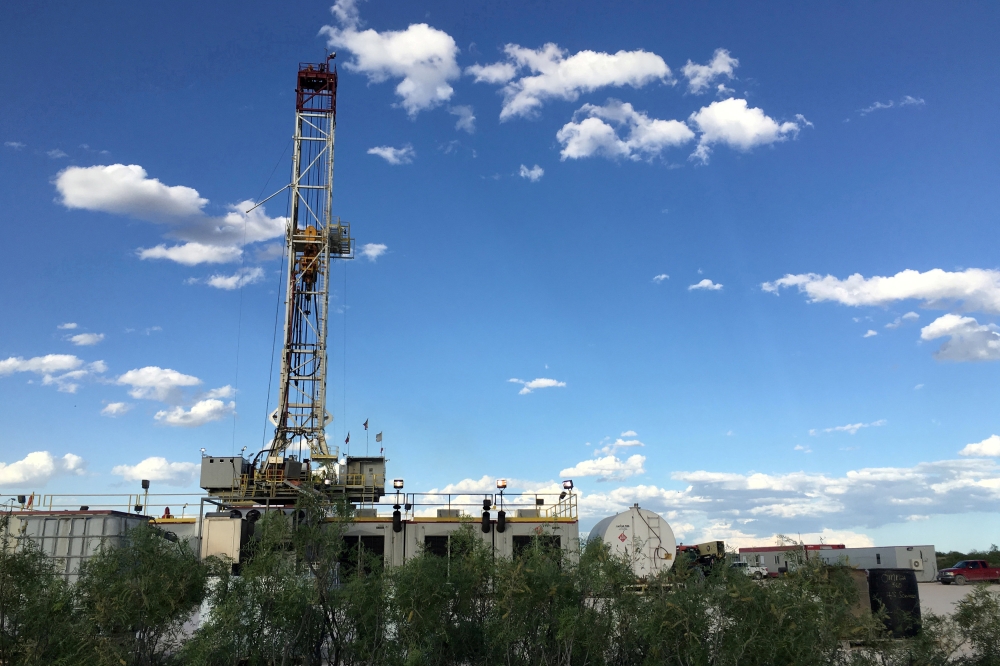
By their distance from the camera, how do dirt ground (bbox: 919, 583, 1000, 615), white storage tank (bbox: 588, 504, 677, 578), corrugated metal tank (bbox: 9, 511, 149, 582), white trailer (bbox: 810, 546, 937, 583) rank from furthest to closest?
white trailer (bbox: 810, 546, 937, 583)
dirt ground (bbox: 919, 583, 1000, 615)
white storage tank (bbox: 588, 504, 677, 578)
corrugated metal tank (bbox: 9, 511, 149, 582)

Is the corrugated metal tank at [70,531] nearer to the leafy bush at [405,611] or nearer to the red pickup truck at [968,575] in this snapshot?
the leafy bush at [405,611]

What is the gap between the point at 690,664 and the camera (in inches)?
506

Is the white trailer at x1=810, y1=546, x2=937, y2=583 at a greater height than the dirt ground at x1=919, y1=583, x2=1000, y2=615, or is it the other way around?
the white trailer at x1=810, y1=546, x2=937, y2=583

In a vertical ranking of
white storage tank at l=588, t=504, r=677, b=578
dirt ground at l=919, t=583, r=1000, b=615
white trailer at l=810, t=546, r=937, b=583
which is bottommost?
dirt ground at l=919, t=583, r=1000, b=615

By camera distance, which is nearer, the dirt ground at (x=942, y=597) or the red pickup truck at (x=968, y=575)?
the dirt ground at (x=942, y=597)

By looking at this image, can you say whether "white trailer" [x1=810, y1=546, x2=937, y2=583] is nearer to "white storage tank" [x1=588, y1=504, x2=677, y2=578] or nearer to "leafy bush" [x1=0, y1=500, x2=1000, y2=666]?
"white storage tank" [x1=588, y1=504, x2=677, y2=578]

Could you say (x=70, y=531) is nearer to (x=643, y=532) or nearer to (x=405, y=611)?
(x=405, y=611)

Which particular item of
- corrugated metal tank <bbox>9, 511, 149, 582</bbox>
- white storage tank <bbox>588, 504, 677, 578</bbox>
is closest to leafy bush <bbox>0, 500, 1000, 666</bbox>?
corrugated metal tank <bbox>9, 511, 149, 582</bbox>

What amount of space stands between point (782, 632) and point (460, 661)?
19.2ft

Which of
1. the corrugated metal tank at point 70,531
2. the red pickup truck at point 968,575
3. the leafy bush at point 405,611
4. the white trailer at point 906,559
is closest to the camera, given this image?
the leafy bush at point 405,611

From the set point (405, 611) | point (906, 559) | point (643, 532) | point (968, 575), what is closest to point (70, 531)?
point (405, 611)

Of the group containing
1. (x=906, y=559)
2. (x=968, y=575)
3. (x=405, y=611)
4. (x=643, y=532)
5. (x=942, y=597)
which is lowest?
(x=942, y=597)

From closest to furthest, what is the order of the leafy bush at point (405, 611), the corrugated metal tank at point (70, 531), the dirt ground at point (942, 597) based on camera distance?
the leafy bush at point (405, 611) < the corrugated metal tank at point (70, 531) < the dirt ground at point (942, 597)

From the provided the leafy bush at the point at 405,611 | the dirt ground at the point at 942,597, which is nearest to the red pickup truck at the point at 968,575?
the dirt ground at the point at 942,597
